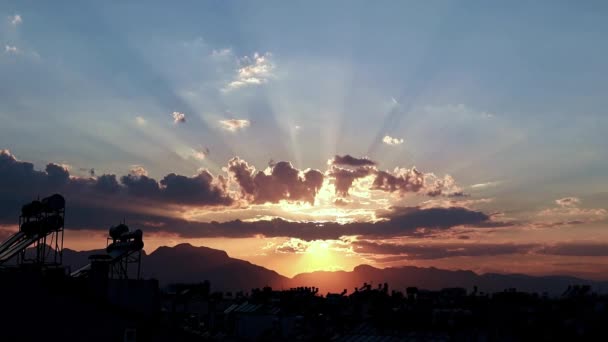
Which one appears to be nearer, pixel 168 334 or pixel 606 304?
pixel 606 304

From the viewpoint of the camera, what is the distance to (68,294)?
69.9m

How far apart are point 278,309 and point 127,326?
37894 mm

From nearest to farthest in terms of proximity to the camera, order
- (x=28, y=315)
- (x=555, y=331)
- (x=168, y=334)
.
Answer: (x=555, y=331) → (x=28, y=315) → (x=168, y=334)

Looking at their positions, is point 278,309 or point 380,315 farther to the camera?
point 278,309

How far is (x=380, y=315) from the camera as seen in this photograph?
7775cm

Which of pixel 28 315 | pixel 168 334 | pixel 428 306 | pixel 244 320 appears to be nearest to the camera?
pixel 28 315

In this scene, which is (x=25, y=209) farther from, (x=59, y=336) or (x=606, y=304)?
(x=606, y=304)

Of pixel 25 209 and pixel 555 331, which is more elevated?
pixel 25 209

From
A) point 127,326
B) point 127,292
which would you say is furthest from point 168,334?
point 127,292

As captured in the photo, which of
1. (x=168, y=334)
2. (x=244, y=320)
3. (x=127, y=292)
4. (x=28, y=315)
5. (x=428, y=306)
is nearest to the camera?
(x=28, y=315)

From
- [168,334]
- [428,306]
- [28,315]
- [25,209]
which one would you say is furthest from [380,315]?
[25,209]

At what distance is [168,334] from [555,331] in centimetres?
4001

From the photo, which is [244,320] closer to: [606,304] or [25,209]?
[25,209]

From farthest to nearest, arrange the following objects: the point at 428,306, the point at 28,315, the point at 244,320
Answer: the point at 244,320 → the point at 428,306 → the point at 28,315
